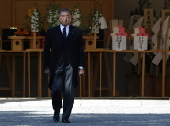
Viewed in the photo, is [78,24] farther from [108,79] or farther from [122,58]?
[122,58]

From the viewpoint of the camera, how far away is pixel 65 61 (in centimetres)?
912

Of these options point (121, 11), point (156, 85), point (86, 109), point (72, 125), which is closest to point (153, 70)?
point (156, 85)

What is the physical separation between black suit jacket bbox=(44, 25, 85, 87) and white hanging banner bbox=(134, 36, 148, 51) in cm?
451

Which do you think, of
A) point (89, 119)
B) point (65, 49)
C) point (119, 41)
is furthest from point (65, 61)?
point (119, 41)

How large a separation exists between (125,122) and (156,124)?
1.46ft

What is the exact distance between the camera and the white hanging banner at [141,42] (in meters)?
13.6

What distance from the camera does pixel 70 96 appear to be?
30.0 feet

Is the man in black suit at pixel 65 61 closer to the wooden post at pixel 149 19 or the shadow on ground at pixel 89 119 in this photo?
the shadow on ground at pixel 89 119

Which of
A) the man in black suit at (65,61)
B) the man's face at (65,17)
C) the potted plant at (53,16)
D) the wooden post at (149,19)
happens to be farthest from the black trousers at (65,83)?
the wooden post at (149,19)

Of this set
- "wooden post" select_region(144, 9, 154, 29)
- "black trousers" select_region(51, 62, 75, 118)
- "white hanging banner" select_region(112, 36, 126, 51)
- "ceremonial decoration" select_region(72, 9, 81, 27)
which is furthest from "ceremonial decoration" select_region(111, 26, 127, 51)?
"black trousers" select_region(51, 62, 75, 118)

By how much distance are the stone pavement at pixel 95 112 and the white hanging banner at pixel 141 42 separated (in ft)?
3.60

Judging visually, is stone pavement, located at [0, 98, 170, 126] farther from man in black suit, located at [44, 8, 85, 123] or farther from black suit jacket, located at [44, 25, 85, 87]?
black suit jacket, located at [44, 25, 85, 87]

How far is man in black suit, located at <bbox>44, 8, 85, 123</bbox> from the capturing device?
9.11m

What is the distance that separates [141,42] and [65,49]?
4.69 m
